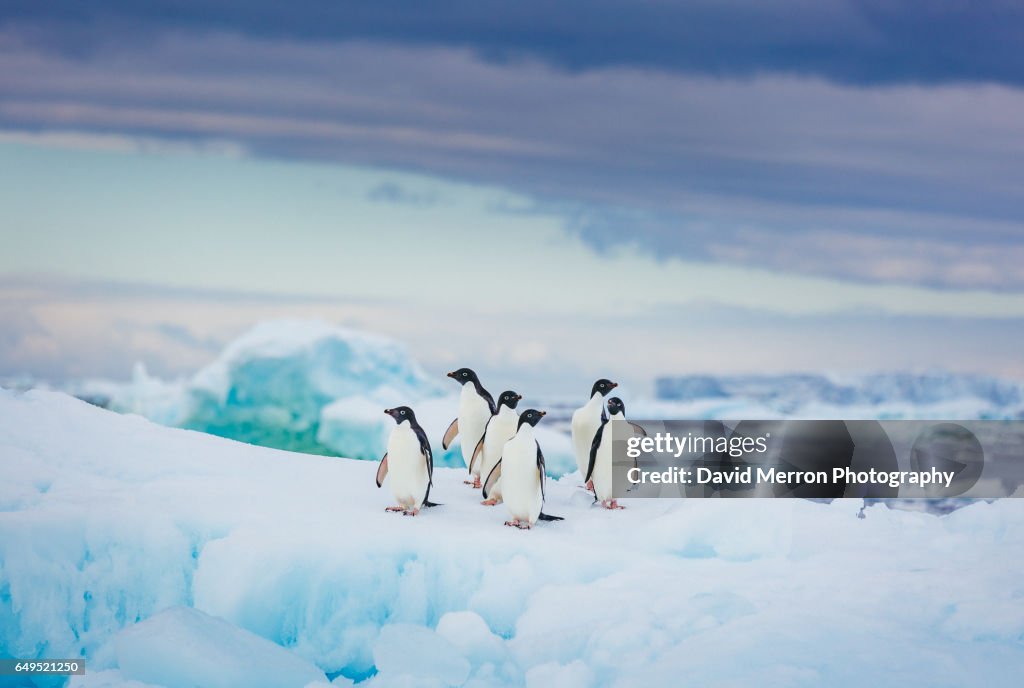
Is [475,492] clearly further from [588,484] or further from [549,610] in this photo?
[549,610]

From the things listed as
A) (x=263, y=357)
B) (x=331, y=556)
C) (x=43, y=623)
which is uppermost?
(x=263, y=357)

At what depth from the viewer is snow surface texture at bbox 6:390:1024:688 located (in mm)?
5230

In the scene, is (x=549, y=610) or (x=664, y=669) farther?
(x=549, y=610)

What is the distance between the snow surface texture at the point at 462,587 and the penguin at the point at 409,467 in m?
0.20

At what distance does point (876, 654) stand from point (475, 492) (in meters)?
3.56

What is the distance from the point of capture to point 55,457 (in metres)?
7.45

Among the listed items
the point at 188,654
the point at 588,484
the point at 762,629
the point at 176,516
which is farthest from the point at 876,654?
the point at 176,516

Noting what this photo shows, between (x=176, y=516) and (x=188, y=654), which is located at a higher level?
(x=176, y=516)

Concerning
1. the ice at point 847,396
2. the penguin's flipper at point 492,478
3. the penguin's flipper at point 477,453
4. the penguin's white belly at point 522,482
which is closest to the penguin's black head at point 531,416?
the penguin's white belly at point 522,482

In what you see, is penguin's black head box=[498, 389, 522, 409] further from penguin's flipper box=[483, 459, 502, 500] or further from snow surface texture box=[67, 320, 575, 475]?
snow surface texture box=[67, 320, 575, 475]

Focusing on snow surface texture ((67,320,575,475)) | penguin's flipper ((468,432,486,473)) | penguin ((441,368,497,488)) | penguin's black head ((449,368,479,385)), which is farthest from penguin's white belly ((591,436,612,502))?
snow surface texture ((67,320,575,475))

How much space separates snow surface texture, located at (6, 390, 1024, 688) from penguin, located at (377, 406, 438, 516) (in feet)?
0.67

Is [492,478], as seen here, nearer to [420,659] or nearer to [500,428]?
[500,428]

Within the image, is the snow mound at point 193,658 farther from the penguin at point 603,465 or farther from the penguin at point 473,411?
the penguin at point 473,411
